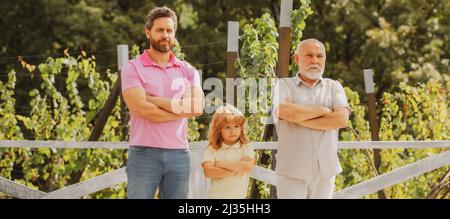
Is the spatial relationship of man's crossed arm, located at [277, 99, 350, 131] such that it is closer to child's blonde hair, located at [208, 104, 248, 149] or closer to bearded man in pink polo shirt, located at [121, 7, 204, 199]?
child's blonde hair, located at [208, 104, 248, 149]

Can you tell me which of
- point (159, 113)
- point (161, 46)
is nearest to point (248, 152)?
point (159, 113)

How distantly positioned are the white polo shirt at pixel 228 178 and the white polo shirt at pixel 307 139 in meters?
0.17

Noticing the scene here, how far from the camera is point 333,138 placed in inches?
185

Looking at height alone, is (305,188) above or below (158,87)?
below

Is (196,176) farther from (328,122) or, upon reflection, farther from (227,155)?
(328,122)

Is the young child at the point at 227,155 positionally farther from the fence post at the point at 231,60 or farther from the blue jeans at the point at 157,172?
the fence post at the point at 231,60

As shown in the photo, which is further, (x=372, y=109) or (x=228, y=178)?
(x=372, y=109)

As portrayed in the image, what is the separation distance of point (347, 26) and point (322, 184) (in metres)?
12.5

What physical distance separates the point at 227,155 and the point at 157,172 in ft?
1.34

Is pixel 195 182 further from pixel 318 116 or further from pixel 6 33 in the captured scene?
pixel 6 33

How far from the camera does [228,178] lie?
4703mm

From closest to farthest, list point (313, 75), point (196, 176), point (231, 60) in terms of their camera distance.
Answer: point (313, 75)
point (196, 176)
point (231, 60)
